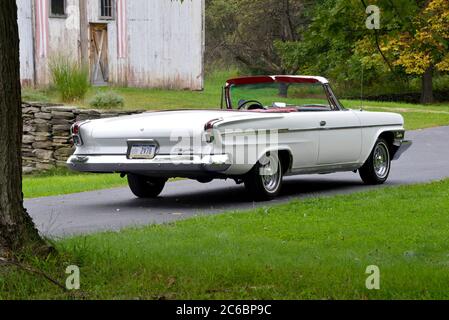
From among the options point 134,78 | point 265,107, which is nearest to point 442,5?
point 134,78

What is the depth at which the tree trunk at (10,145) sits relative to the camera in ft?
24.6

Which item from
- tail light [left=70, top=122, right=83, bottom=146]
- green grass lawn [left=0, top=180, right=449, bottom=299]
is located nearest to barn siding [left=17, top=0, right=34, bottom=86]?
tail light [left=70, top=122, right=83, bottom=146]

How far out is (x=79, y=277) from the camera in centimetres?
723

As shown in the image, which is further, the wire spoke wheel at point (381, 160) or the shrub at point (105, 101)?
the shrub at point (105, 101)

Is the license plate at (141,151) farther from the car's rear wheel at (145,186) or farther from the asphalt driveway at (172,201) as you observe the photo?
the car's rear wheel at (145,186)

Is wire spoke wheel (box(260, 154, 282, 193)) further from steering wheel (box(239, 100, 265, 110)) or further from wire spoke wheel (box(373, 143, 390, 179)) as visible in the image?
wire spoke wheel (box(373, 143, 390, 179))

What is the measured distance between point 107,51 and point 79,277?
2883 centimetres

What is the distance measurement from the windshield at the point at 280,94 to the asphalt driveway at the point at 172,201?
1.20m

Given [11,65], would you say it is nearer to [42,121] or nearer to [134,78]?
[42,121]

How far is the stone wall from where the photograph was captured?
69.3ft

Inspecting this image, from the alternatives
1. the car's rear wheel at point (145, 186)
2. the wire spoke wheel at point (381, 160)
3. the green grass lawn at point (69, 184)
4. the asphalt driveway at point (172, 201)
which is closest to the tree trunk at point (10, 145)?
the asphalt driveway at point (172, 201)

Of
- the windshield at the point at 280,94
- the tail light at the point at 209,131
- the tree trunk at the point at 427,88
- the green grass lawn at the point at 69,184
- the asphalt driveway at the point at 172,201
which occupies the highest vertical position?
the windshield at the point at 280,94

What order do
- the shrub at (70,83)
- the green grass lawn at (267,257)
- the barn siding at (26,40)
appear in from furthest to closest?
the barn siding at (26,40) < the shrub at (70,83) < the green grass lawn at (267,257)

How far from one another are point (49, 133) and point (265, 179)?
942 cm
